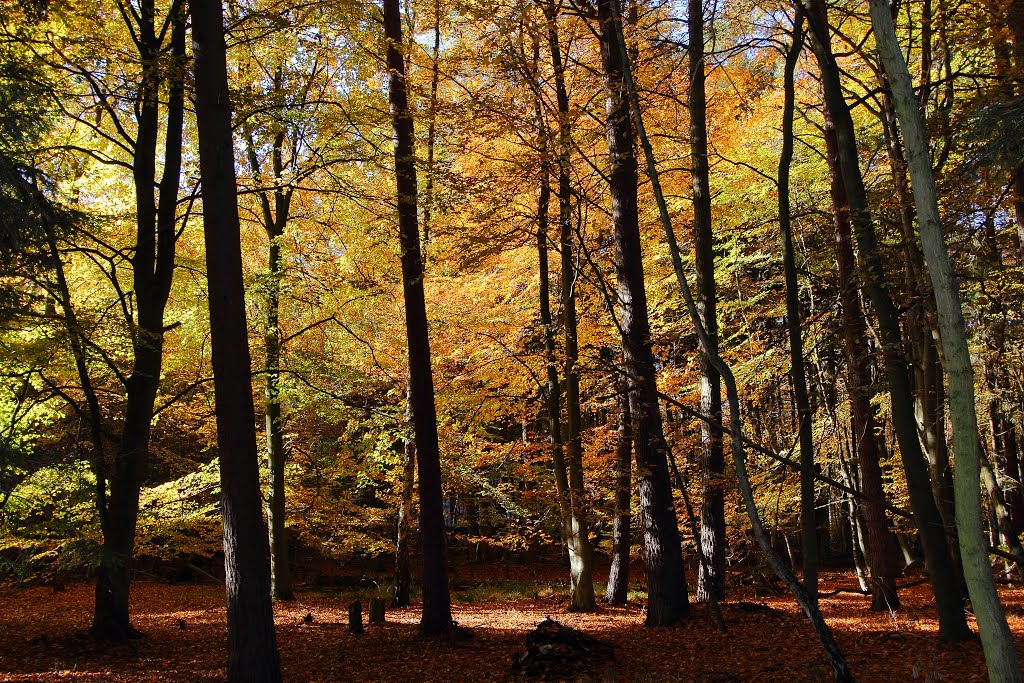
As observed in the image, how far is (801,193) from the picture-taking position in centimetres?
1451

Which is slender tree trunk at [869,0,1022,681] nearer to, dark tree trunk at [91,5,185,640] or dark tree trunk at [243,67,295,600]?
dark tree trunk at [91,5,185,640]

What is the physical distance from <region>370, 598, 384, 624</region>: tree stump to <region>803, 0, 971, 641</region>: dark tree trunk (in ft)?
23.4

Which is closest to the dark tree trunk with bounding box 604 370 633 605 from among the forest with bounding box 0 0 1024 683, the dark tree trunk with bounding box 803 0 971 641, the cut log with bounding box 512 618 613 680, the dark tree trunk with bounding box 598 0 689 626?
the forest with bounding box 0 0 1024 683

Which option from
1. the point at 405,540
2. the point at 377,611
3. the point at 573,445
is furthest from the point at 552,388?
the point at 377,611

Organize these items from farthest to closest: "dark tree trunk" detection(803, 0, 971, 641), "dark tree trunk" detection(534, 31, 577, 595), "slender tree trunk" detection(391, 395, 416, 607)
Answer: "slender tree trunk" detection(391, 395, 416, 607)
"dark tree trunk" detection(534, 31, 577, 595)
"dark tree trunk" detection(803, 0, 971, 641)

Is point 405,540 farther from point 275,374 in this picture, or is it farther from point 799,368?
point 799,368

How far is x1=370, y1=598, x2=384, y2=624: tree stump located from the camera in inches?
401

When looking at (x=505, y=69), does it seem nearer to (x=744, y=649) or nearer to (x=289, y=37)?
(x=289, y=37)

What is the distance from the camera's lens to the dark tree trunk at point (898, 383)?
6.45 meters

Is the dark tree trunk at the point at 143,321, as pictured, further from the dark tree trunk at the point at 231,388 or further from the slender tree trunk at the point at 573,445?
the slender tree trunk at the point at 573,445

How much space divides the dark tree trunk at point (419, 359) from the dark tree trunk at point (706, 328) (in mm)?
3368

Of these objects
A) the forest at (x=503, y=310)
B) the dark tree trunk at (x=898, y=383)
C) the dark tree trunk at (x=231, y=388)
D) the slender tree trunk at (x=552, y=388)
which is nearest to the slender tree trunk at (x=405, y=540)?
the forest at (x=503, y=310)

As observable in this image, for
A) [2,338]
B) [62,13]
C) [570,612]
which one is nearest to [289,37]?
[62,13]

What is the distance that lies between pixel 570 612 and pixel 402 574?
3325 mm
